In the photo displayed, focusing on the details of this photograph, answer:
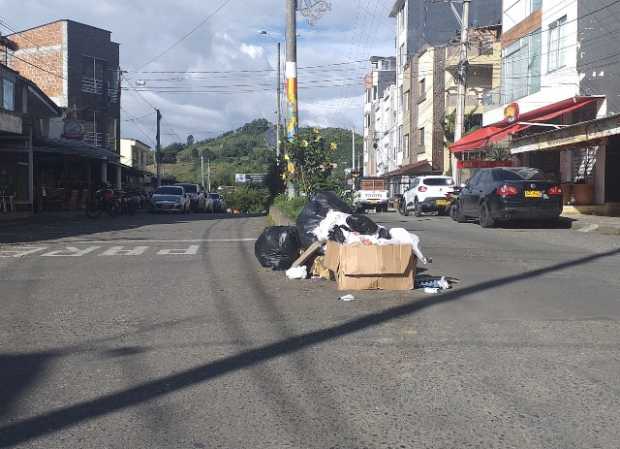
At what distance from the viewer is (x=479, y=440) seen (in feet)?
12.7

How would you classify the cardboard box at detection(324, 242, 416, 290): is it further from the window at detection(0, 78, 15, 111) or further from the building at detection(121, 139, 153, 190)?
the building at detection(121, 139, 153, 190)

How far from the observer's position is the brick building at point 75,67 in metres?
43.0

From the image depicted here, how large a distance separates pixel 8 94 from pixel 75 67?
57.9 feet

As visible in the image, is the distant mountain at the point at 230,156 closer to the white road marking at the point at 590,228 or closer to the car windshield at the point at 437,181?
the car windshield at the point at 437,181

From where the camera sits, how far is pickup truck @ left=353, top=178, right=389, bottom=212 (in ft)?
121

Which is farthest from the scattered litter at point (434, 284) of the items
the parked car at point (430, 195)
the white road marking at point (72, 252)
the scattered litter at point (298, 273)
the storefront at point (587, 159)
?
the parked car at point (430, 195)

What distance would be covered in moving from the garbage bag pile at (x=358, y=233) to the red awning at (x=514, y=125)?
50.4 feet

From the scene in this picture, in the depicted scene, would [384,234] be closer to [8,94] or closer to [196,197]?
[8,94]

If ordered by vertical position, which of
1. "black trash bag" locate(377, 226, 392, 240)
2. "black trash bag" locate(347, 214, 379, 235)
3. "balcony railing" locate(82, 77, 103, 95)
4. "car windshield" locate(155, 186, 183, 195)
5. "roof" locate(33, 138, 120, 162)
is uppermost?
"balcony railing" locate(82, 77, 103, 95)

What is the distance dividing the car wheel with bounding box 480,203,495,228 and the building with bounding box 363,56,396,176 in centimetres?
5752

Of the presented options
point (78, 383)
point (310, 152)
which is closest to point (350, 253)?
point (78, 383)

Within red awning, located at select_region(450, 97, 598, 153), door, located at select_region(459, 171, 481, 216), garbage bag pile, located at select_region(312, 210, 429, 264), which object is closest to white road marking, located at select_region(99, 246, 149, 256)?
garbage bag pile, located at select_region(312, 210, 429, 264)

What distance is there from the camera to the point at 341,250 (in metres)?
8.23

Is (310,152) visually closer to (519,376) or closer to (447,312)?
(447,312)
